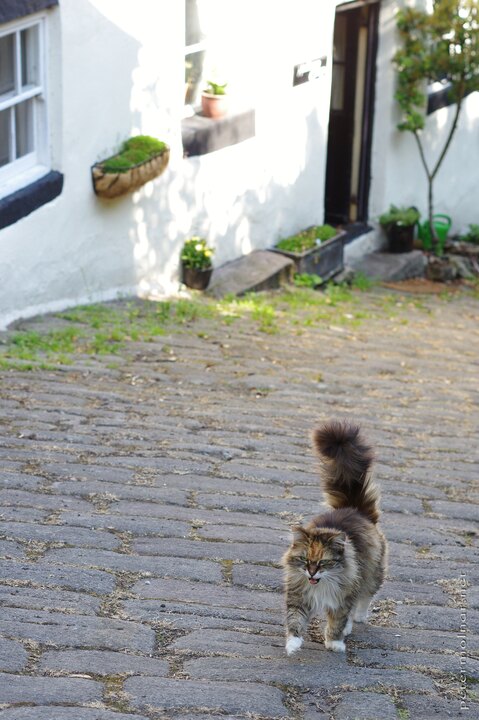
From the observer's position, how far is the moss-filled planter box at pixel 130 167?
9078 mm

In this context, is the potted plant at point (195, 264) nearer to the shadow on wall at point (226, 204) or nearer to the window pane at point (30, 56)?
the shadow on wall at point (226, 204)

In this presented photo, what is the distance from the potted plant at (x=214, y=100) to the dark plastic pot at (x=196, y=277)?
5.03ft

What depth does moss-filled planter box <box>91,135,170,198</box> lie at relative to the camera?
9.08 m

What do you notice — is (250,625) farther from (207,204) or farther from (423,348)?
(207,204)

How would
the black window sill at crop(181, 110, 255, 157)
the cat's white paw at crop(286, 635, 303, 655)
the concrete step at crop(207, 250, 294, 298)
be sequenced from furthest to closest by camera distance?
the concrete step at crop(207, 250, 294, 298), the black window sill at crop(181, 110, 255, 157), the cat's white paw at crop(286, 635, 303, 655)

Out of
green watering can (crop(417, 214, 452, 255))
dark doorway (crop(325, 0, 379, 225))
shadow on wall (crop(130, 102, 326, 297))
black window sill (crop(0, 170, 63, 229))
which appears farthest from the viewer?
green watering can (crop(417, 214, 452, 255))

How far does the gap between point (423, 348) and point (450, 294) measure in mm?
3791

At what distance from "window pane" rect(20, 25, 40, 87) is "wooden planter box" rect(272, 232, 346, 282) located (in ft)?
13.5

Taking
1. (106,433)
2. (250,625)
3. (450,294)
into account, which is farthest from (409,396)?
(450,294)

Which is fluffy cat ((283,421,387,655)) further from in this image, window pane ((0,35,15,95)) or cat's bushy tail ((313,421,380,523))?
window pane ((0,35,15,95))

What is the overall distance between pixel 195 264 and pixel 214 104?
158cm

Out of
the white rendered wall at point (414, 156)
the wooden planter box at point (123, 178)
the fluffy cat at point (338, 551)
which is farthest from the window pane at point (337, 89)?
the fluffy cat at point (338, 551)

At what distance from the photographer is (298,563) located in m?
3.92

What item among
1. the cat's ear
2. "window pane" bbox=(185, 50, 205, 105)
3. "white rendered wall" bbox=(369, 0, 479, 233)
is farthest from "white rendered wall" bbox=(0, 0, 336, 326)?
the cat's ear
